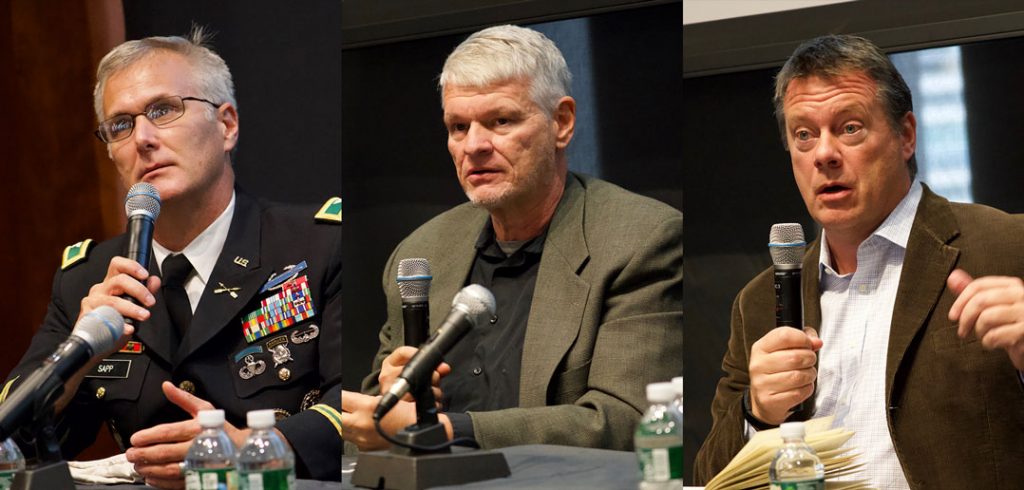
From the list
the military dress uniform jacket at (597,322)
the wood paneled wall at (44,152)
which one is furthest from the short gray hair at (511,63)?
the wood paneled wall at (44,152)

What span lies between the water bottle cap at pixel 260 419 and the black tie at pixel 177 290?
496 millimetres

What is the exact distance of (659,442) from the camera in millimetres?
2355

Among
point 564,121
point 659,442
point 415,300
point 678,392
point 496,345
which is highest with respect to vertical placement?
point 564,121

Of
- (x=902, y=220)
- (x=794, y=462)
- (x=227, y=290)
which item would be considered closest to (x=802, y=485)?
(x=794, y=462)

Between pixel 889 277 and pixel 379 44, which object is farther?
pixel 889 277

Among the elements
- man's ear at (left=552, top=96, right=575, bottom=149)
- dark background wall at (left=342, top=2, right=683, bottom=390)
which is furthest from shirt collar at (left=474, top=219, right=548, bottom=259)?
man's ear at (left=552, top=96, right=575, bottom=149)

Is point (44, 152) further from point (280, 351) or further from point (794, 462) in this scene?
point (794, 462)

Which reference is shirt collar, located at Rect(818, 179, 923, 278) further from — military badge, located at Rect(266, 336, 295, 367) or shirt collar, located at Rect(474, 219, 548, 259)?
military badge, located at Rect(266, 336, 295, 367)

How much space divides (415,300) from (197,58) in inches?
39.7

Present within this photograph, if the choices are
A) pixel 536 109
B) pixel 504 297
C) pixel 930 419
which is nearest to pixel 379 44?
pixel 536 109

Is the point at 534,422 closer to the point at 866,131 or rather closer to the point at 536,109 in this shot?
the point at 536,109

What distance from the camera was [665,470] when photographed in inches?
92.0

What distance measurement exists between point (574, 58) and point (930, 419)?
4.57ft

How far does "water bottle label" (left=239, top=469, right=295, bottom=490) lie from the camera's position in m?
2.59
